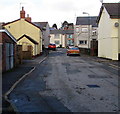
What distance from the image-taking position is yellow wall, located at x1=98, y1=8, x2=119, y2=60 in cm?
2789

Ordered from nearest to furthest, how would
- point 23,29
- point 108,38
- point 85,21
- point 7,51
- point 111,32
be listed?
1. point 7,51
2. point 111,32
3. point 108,38
4. point 23,29
5. point 85,21

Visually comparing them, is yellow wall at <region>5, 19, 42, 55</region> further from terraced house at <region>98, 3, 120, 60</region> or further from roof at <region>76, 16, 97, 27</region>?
roof at <region>76, 16, 97, 27</region>

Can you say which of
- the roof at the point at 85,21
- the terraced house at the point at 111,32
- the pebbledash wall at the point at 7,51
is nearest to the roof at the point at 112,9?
the terraced house at the point at 111,32

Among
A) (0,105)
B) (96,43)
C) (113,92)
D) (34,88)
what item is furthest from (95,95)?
(96,43)

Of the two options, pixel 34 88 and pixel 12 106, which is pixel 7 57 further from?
pixel 12 106

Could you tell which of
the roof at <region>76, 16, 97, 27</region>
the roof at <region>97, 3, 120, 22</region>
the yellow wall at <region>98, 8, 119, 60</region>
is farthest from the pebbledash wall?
the roof at <region>76, 16, 97, 27</region>

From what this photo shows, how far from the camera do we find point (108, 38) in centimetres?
2972

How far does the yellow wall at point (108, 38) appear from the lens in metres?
27.9

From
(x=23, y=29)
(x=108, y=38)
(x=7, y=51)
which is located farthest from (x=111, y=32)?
(x=23, y=29)

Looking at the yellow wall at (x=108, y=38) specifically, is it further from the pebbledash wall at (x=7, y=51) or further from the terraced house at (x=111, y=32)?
the pebbledash wall at (x=7, y=51)

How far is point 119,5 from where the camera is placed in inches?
1216

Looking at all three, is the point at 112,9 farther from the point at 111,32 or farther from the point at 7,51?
the point at 7,51

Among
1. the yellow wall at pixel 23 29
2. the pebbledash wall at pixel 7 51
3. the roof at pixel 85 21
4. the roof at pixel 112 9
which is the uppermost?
the roof at pixel 85 21

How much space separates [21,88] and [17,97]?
165cm
